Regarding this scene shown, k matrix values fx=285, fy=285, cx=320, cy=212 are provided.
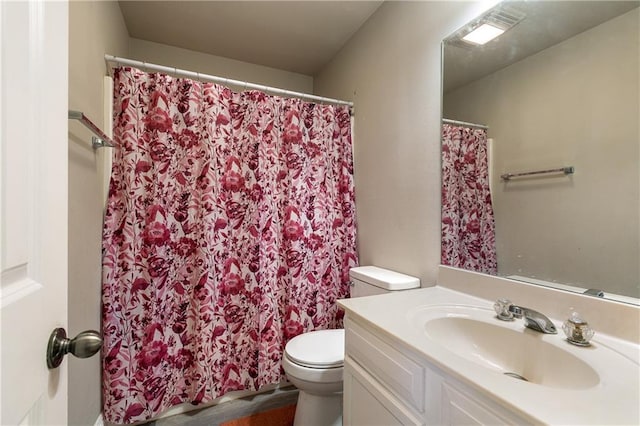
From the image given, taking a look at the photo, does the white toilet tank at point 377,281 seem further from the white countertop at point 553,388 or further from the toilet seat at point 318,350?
the white countertop at point 553,388

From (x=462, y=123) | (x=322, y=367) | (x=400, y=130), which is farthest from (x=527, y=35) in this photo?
(x=322, y=367)

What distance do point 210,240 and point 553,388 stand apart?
1532 millimetres

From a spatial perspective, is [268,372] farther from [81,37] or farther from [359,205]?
[81,37]

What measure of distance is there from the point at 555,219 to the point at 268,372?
168 centimetres

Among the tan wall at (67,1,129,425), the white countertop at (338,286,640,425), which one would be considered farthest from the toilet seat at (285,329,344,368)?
the tan wall at (67,1,129,425)

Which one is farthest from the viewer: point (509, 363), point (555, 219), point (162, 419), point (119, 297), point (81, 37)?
point (162, 419)

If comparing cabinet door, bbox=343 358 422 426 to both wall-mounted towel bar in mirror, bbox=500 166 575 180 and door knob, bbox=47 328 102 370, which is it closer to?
door knob, bbox=47 328 102 370

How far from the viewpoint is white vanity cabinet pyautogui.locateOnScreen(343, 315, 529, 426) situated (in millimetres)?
632

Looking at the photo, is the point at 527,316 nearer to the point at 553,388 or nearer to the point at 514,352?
the point at 514,352

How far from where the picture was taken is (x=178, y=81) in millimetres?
1611

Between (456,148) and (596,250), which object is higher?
(456,148)

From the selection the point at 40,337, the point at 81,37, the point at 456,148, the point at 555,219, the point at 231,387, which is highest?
the point at 81,37

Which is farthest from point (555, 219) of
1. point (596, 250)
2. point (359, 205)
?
point (359, 205)

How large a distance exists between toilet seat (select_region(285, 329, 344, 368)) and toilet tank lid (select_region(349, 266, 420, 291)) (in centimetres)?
35
